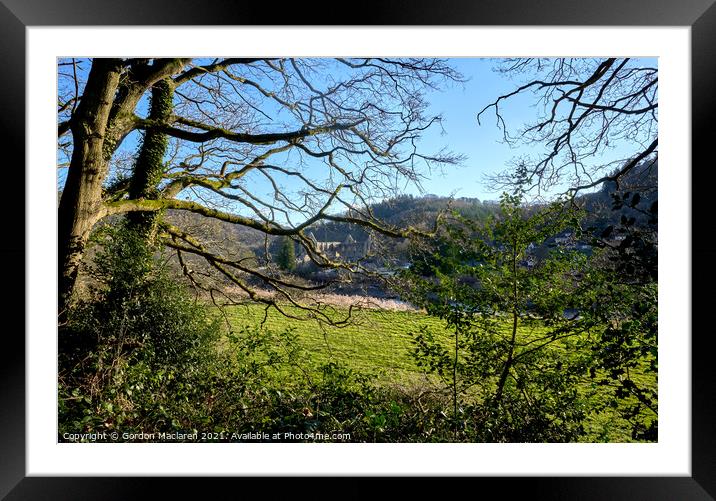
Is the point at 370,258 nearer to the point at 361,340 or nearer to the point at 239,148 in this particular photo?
the point at 361,340

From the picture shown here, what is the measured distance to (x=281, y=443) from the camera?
7.07 feet

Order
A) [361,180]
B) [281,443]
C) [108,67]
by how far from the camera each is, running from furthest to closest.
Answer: [361,180]
[108,67]
[281,443]

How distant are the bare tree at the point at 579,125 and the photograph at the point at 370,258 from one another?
0.05 ft

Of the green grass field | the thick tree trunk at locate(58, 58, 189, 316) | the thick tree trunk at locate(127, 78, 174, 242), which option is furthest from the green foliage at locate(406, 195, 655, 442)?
the thick tree trunk at locate(58, 58, 189, 316)

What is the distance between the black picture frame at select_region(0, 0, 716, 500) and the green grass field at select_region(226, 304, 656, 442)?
0.73m

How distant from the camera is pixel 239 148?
2846mm

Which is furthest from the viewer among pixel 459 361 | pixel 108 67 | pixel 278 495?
pixel 459 361

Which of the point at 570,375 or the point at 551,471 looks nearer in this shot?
the point at 551,471

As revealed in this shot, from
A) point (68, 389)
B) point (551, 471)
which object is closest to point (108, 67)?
point (68, 389)

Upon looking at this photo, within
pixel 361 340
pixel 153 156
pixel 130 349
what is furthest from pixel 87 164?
pixel 361 340
